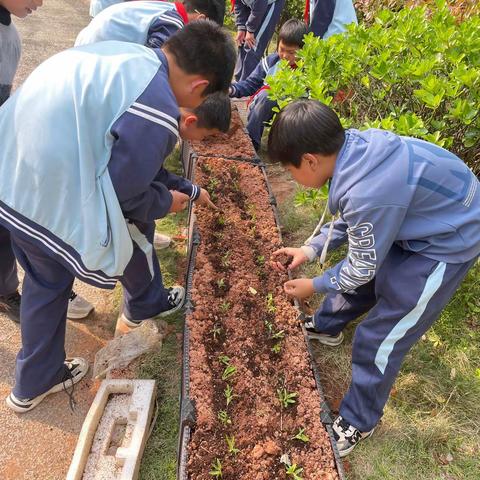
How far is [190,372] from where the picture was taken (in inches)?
93.6

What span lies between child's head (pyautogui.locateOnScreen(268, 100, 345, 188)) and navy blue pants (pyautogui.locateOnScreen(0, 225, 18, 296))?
1.75 meters

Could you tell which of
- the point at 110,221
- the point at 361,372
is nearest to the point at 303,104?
the point at 110,221

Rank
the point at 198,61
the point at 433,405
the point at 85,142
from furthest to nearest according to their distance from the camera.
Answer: the point at 433,405
the point at 198,61
the point at 85,142

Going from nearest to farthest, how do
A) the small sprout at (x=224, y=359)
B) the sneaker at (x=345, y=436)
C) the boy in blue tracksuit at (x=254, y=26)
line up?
the sneaker at (x=345, y=436) < the small sprout at (x=224, y=359) < the boy in blue tracksuit at (x=254, y=26)

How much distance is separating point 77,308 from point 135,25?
1.95 meters

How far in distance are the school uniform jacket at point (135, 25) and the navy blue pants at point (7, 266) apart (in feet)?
4.50

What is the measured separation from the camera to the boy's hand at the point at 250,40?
5.59 metres

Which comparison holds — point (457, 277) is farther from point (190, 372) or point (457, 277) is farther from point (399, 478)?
point (190, 372)

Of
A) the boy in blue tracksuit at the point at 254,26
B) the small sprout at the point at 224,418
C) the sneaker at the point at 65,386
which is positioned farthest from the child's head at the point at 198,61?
the boy in blue tracksuit at the point at 254,26

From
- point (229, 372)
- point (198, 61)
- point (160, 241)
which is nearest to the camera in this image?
point (198, 61)

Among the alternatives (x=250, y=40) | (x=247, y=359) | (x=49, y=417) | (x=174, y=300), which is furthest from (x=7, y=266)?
(x=250, y=40)

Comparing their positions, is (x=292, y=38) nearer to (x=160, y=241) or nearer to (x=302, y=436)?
(x=160, y=241)

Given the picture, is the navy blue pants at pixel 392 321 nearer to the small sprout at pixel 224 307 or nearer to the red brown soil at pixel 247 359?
the red brown soil at pixel 247 359

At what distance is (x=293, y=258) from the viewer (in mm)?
2865
